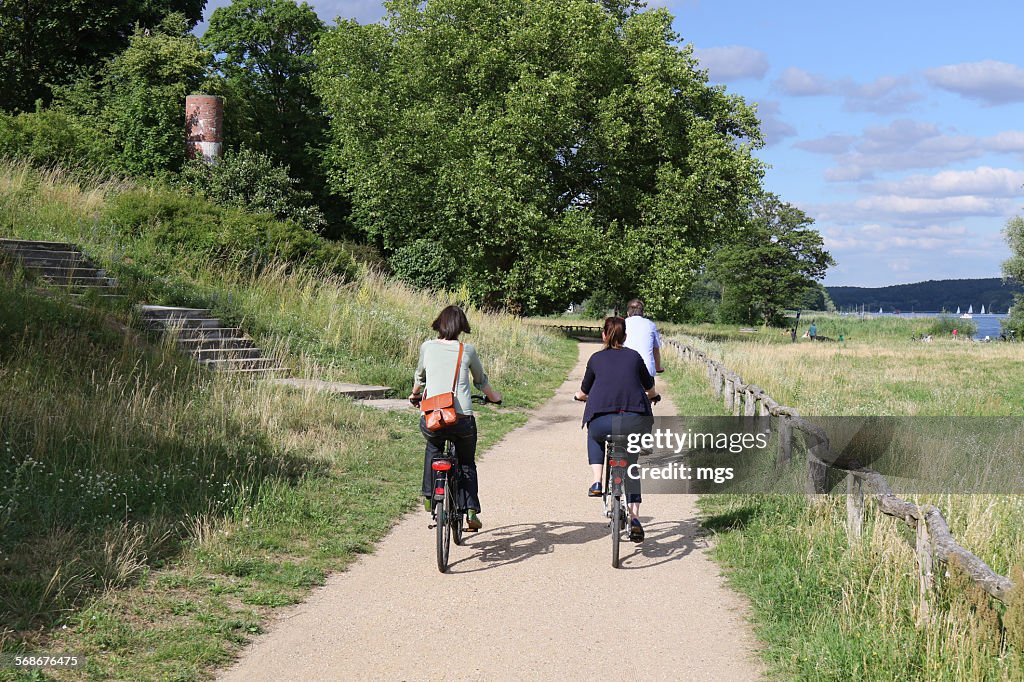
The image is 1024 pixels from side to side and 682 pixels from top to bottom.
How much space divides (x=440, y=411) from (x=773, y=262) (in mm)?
78592

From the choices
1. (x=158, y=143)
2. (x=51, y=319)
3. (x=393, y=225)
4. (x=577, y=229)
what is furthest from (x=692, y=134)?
(x=51, y=319)

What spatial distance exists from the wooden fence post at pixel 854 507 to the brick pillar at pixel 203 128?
Answer: 1057 inches

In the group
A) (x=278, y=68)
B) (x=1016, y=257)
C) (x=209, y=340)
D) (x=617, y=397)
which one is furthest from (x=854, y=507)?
(x=1016, y=257)

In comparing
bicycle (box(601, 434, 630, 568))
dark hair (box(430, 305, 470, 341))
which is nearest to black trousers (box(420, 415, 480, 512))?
dark hair (box(430, 305, 470, 341))

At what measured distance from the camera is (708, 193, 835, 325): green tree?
7925 centimetres

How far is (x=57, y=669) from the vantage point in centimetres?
469

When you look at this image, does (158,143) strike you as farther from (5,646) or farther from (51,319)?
(5,646)

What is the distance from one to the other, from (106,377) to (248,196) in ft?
66.1

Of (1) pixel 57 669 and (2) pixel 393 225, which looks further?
(2) pixel 393 225

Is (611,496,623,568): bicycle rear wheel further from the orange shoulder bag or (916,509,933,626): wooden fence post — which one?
(916,509,933,626): wooden fence post

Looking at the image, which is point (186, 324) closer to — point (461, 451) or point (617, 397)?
point (461, 451)

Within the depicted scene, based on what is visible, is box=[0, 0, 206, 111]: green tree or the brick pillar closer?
the brick pillar

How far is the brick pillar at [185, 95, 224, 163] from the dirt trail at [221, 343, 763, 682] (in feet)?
80.2

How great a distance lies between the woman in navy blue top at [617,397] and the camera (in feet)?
23.6
